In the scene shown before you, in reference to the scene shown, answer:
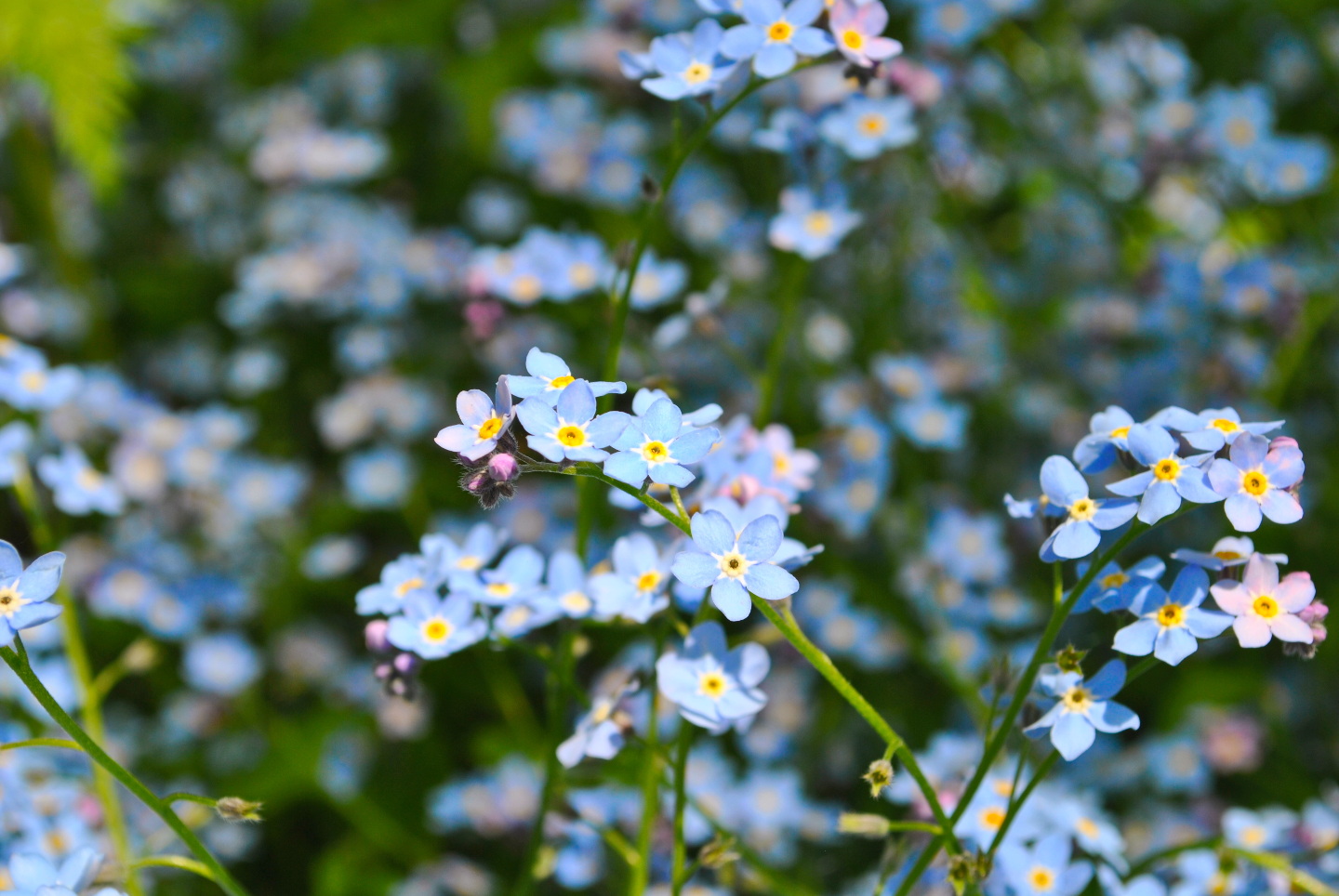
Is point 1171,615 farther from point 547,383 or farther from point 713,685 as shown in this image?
point 547,383

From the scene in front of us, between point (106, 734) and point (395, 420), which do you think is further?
point (395, 420)

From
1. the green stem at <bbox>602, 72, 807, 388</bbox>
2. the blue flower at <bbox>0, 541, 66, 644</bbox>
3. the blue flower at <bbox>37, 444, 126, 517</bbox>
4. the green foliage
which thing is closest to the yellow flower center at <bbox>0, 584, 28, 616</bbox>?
the blue flower at <bbox>0, 541, 66, 644</bbox>

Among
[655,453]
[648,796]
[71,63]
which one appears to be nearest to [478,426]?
[655,453]

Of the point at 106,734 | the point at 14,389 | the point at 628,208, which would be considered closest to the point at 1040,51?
the point at 628,208

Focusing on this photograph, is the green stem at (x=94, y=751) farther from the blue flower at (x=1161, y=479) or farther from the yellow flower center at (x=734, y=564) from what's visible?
the blue flower at (x=1161, y=479)

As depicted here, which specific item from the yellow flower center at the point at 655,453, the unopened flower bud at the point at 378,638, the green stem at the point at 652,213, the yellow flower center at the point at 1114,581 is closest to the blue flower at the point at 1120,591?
the yellow flower center at the point at 1114,581

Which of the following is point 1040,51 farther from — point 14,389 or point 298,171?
point 14,389
